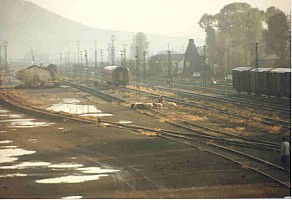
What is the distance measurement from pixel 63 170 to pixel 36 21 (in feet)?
14.9

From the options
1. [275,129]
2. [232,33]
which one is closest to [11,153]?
[275,129]

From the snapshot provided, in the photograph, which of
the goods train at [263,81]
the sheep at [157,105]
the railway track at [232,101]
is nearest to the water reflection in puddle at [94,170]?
the railway track at [232,101]

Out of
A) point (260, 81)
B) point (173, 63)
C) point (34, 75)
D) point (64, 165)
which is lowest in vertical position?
point (64, 165)

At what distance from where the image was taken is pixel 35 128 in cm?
1352

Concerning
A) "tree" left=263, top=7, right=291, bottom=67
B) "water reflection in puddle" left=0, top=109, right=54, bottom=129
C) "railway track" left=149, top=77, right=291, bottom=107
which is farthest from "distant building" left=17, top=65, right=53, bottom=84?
"tree" left=263, top=7, right=291, bottom=67

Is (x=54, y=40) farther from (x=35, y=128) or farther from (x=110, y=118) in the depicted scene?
(x=110, y=118)

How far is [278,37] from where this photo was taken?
17.0 metres

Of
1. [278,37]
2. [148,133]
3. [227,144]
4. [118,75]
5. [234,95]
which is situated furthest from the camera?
[118,75]

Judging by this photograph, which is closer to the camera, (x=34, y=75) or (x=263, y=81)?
(x=34, y=75)

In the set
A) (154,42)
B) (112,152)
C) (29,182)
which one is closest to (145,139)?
(112,152)

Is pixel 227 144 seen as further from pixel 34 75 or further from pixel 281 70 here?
pixel 34 75

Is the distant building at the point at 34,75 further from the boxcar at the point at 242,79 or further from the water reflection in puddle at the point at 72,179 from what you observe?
the boxcar at the point at 242,79

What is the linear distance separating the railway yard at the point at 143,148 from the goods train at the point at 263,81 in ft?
2.24

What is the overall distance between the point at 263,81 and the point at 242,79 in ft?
5.16
